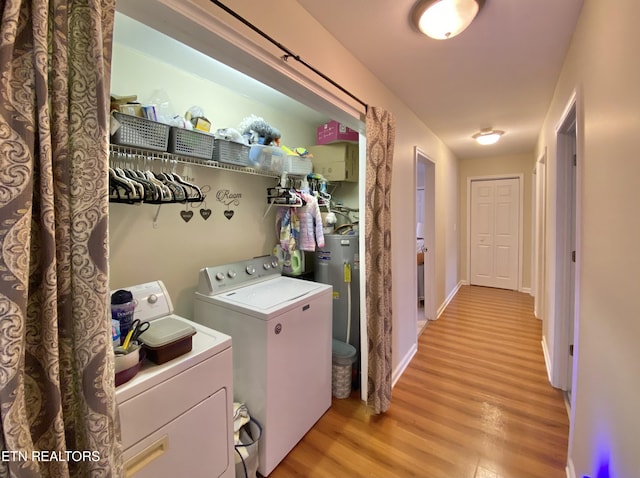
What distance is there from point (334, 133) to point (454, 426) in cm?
247

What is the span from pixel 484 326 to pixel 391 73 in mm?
3031

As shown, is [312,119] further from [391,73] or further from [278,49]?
[278,49]

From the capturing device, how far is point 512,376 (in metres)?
2.49

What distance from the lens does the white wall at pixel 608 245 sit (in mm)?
852

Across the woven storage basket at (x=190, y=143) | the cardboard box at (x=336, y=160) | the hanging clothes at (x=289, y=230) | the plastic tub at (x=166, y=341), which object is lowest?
the plastic tub at (x=166, y=341)

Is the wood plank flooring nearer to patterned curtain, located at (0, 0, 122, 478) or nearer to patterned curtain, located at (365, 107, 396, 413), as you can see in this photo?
patterned curtain, located at (365, 107, 396, 413)

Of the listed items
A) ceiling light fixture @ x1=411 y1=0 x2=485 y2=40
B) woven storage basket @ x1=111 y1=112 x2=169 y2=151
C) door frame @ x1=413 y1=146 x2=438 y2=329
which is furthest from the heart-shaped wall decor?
door frame @ x1=413 y1=146 x2=438 y2=329

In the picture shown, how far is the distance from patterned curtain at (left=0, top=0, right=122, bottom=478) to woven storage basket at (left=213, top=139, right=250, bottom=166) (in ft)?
3.72

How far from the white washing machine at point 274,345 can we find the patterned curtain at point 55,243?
2.85 feet

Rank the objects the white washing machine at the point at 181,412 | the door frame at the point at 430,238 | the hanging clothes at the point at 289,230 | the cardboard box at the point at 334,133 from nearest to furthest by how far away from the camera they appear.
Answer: the white washing machine at the point at 181,412 < the hanging clothes at the point at 289,230 < the cardboard box at the point at 334,133 < the door frame at the point at 430,238

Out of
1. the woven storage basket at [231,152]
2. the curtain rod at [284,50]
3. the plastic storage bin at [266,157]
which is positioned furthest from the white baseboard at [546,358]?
the woven storage basket at [231,152]

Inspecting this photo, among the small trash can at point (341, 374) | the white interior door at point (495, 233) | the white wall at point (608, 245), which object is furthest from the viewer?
the white interior door at point (495, 233)

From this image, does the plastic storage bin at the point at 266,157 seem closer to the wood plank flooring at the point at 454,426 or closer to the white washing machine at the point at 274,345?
the white washing machine at the point at 274,345

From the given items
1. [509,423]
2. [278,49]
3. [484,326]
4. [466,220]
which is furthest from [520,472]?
[466,220]
